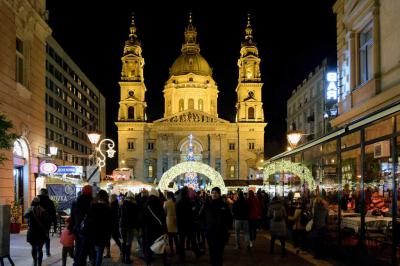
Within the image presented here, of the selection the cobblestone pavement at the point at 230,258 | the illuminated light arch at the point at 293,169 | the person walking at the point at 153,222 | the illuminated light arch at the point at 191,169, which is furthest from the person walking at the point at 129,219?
the illuminated light arch at the point at 191,169

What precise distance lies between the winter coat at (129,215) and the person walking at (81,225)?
3432mm

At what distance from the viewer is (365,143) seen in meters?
12.4

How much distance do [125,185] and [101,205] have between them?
2561cm

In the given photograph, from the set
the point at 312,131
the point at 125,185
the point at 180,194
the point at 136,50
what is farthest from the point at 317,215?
the point at 136,50

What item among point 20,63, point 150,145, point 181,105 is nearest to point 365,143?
point 20,63

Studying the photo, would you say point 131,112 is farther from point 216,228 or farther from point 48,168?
point 216,228

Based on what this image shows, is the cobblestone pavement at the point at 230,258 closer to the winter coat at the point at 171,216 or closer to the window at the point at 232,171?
the winter coat at the point at 171,216

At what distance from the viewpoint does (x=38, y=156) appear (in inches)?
979

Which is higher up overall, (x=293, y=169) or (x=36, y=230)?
(x=293, y=169)

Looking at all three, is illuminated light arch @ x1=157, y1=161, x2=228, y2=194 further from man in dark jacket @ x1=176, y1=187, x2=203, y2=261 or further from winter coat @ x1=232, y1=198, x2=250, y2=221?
man in dark jacket @ x1=176, y1=187, x2=203, y2=261

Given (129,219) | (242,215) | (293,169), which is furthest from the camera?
(293,169)

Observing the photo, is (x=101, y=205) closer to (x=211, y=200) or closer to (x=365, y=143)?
(x=211, y=200)

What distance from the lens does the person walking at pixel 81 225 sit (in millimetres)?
11844

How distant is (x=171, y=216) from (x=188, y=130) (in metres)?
86.9
